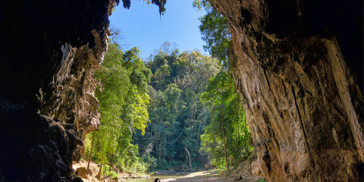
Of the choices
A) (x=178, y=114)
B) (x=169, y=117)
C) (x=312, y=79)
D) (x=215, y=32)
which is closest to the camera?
(x=312, y=79)

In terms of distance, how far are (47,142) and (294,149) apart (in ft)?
26.5

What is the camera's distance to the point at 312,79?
555cm

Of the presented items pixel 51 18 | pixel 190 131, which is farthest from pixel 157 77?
pixel 51 18

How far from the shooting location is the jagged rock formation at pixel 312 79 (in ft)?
13.5

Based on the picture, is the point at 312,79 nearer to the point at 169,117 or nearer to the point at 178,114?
the point at 169,117

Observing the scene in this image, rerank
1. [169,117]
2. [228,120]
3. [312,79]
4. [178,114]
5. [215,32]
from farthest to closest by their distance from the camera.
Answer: [178,114], [169,117], [228,120], [215,32], [312,79]

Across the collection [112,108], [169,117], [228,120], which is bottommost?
[228,120]

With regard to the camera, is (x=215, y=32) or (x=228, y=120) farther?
(x=228, y=120)

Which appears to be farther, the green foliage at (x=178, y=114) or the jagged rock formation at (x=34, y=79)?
the green foliage at (x=178, y=114)

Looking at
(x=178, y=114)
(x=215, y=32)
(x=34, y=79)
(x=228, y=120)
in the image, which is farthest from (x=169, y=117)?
(x=34, y=79)

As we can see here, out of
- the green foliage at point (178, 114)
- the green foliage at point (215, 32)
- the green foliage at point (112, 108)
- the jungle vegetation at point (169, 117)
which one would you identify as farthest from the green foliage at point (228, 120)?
the green foliage at point (178, 114)

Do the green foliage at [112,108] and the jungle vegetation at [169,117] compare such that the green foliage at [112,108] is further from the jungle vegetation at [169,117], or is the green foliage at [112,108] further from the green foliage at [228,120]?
the green foliage at [228,120]

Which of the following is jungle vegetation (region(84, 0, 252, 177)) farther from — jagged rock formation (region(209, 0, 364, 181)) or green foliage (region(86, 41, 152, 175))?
jagged rock formation (region(209, 0, 364, 181))

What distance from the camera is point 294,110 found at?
658 centimetres
